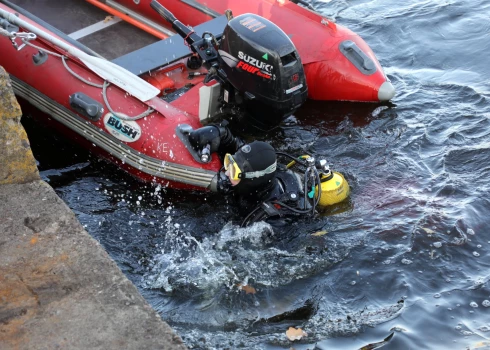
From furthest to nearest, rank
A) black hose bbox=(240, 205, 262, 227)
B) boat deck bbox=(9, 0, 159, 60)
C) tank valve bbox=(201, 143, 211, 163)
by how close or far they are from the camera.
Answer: boat deck bbox=(9, 0, 159, 60), tank valve bbox=(201, 143, 211, 163), black hose bbox=(240, 205, 262, 227)

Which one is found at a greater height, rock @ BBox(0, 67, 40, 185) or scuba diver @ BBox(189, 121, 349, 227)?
rock @ BBox(0, 67, 40, 185)

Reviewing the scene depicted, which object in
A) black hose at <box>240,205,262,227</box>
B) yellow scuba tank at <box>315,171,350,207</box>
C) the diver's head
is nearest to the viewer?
the diver's head

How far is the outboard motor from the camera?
5047 mm

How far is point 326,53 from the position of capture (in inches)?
237

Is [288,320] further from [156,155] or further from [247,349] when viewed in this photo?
[156,155]

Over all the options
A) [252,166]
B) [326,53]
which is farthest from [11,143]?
[326,53]

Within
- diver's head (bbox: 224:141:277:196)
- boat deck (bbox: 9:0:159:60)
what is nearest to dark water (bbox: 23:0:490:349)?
diver's head (bbox: 224:141:277:196)

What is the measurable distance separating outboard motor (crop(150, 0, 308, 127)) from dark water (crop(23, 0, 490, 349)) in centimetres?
66

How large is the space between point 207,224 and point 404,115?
2.38 metres

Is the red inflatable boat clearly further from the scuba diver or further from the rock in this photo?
the rock

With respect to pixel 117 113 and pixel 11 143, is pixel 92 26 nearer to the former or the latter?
pixel 117 113

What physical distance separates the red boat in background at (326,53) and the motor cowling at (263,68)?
2.99 ft

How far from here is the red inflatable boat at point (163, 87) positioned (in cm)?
504

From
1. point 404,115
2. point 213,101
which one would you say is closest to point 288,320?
point 213,101
